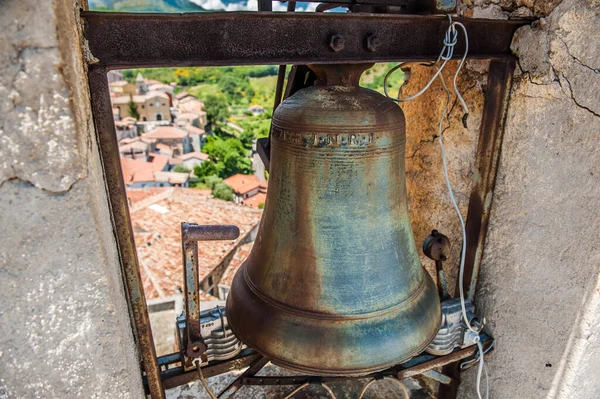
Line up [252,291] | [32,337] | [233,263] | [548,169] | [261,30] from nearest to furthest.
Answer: [32,337]
[261,30]
[252,291]
[548,169]
[233,263]

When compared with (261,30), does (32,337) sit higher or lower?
lower

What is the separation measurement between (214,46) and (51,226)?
43cm

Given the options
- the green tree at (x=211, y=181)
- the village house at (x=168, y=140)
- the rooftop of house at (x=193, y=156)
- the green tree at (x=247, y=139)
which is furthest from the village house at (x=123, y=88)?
the green tree at (x=211, y=181)

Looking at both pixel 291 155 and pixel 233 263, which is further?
pixel 233 263

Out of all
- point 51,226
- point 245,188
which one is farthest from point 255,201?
point 51,226

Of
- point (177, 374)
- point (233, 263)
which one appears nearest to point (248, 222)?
point (233, 263)

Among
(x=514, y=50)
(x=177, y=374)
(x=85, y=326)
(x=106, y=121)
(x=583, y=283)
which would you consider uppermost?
(x=514, y=50)

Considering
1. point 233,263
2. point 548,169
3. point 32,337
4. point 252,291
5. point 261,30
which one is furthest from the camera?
point 233,263

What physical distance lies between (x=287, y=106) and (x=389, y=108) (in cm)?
22

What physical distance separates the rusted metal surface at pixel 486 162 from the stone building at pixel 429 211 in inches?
0.8

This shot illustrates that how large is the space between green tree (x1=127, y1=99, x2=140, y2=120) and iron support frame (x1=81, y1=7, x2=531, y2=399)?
1260 inches

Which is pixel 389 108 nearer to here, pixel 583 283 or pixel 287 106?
pixel 287 106

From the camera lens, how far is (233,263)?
1016cm

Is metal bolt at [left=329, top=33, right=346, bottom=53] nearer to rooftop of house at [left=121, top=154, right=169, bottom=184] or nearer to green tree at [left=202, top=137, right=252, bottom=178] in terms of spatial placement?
rooftop of house at [left=121, top=154, right=169, bottom=184]
